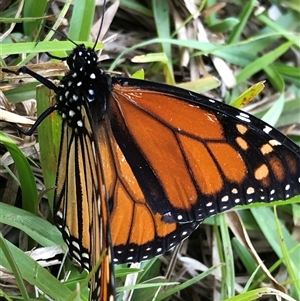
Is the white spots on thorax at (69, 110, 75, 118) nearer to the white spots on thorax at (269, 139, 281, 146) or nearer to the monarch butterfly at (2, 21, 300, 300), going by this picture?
the monarch butterfly at (2, 21, 300, 300)

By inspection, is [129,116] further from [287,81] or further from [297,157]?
[287,81]

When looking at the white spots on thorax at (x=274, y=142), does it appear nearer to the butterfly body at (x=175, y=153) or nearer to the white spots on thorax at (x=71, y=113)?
the butterfly body at (x=175, y=153)

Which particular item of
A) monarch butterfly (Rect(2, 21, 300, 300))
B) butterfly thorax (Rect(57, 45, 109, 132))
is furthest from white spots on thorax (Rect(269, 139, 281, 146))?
butterfly thorax (Rect(57, 45, 109, 132))

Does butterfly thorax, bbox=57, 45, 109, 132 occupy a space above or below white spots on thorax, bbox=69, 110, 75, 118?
above

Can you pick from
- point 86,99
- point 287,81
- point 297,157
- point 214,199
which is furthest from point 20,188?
point 287,81

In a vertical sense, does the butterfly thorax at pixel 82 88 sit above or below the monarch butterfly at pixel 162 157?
above

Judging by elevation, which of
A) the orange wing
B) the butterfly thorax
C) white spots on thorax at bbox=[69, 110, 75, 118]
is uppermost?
the butterfly thorax

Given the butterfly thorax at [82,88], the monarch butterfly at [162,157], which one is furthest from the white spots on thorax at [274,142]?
the butterfly thorax at [82,88]
